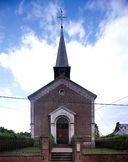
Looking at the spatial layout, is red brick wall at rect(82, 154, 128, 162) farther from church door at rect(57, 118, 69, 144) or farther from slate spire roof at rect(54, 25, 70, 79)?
slate spire roof at rect(54, 25, 70, 79)

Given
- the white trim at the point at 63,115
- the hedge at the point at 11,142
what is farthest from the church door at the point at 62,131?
the hedge at the point at 11,142

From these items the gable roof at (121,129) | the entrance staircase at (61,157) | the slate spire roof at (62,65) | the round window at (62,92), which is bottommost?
the entrance staircase at (61,157)

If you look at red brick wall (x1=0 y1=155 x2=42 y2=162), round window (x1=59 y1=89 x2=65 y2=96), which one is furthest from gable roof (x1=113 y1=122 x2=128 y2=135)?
red brick wall (x1=0 y1=155 x2=42 y2=162)

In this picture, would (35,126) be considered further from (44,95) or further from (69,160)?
(69,160)

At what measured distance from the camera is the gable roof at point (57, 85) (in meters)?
31.9

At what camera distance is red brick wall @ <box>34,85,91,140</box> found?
31516 millimetres

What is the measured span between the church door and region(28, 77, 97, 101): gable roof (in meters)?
3.25

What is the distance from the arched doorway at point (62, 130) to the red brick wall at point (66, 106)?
1035 mm

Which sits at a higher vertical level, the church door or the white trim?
the white trim

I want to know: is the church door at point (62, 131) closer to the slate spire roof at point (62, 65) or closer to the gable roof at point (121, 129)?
the slate spire roof at point (62, 65)

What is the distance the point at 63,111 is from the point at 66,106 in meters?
0.68

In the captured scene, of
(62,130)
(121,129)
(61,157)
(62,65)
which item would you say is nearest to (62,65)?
(62,65)

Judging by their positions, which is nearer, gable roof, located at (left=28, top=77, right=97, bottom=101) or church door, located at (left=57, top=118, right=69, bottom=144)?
church door, located at (left=57, top=118, right=69, bottom=144)

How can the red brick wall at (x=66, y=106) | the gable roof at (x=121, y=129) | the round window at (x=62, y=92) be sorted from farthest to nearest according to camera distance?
the gable roof at (x=121, y=129), the round window at (x=62, y=92), the red brick wall at (x=66, y=106)
